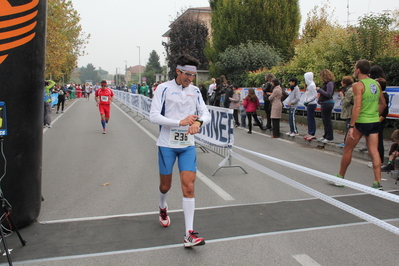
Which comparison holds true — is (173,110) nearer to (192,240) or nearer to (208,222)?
(192,240)

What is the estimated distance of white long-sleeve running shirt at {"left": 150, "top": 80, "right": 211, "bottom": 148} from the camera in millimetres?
4121

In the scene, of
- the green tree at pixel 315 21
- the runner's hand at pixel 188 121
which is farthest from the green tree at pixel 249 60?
the runner's hand at pixel 188 121

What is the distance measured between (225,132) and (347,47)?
8.53m

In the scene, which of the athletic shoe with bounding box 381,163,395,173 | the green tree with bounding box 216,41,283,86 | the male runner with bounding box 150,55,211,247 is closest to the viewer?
the male runner with bounding box 150,55,211,247

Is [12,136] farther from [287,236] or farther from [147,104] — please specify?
[147,104]

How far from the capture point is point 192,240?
152 inches

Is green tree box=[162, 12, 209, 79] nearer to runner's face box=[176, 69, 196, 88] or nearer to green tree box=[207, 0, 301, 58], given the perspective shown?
green tree box=[207, 0, 301, 58]

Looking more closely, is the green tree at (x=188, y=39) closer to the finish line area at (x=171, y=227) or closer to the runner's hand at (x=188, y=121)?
the finish line area at (x=171, y=227)

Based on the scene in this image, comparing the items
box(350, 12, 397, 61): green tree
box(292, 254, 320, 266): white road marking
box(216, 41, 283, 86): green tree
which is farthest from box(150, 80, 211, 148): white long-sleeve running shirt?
box(216, 41, 283, 86): green tree

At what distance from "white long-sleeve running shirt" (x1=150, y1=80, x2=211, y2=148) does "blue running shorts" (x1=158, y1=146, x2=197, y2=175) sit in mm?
54

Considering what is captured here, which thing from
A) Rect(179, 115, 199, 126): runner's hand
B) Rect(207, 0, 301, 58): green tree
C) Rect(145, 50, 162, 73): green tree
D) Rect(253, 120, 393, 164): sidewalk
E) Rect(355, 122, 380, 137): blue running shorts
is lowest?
Rect(253, 120, 393, 164): sidewalk

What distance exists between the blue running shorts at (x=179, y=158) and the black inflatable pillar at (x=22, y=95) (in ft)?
4.84

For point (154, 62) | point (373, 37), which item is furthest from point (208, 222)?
point (154, 62)

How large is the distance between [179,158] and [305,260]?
5.27 ft
